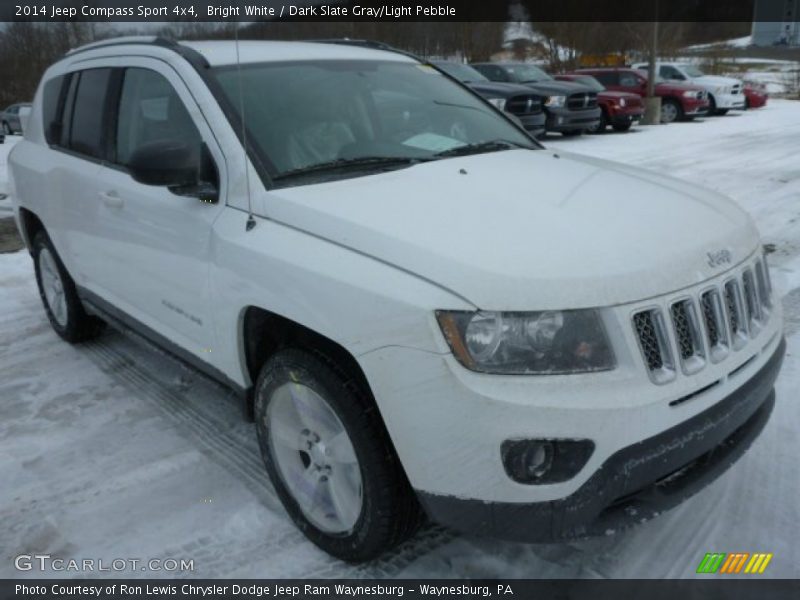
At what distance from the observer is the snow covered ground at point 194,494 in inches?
98.9

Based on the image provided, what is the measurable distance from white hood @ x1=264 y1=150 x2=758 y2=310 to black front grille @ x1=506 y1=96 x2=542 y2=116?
11577 millimetres

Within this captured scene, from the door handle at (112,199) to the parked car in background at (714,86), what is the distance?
20.2 metres

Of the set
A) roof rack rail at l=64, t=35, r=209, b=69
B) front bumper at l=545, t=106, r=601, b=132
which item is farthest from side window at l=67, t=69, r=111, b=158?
front bumper at l=545, t=106, r=601, b=132

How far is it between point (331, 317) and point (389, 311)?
9.5 inches

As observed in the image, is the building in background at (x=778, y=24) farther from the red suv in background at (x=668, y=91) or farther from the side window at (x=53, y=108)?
the side window at (x=53, y=108)

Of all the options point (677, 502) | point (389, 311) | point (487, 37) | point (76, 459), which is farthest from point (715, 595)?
point (487, 37)

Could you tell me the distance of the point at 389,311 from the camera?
2016mm

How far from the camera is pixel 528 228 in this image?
7.23ft

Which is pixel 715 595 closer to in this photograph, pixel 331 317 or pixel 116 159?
pixel 331 317

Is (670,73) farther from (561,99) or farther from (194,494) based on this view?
(194,494)

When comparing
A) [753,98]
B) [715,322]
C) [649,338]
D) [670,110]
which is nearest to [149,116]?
[649,338]

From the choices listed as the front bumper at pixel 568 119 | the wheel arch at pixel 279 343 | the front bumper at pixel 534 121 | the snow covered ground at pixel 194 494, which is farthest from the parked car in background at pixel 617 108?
the wheel arch at pixel 279 343

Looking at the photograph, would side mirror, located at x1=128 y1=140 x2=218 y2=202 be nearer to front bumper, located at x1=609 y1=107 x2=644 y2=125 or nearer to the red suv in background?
front bumper, located at x1=609 y1=107 x2=644 y2=125
